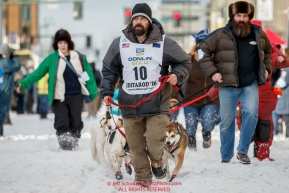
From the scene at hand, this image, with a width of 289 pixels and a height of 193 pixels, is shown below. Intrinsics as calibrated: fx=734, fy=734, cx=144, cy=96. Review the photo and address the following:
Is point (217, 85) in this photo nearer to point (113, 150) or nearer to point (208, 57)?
point (208, 57)

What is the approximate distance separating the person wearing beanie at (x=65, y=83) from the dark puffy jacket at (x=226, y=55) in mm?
3230

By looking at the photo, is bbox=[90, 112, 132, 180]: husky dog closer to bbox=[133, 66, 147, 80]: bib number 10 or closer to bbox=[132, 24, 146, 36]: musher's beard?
bbox=[133, 66, 147, 80]: bib number 10

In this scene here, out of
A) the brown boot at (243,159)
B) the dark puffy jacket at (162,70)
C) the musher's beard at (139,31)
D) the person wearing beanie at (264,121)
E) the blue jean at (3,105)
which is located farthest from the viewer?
the blue jean at (3,105)

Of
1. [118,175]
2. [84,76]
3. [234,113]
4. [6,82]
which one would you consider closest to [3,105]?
[6,82]

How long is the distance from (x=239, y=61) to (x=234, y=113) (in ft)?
2.17

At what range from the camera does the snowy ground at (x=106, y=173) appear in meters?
7.05

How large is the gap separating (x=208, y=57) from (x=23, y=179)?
2716 millimetres

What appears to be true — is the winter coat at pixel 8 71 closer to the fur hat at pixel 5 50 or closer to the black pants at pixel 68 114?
the fur hat at pixel 5 50

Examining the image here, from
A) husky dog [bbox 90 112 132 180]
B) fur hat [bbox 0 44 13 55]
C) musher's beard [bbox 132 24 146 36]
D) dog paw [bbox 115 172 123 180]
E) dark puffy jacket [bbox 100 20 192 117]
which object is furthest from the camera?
fur hat [bbox 0 44 13 55]

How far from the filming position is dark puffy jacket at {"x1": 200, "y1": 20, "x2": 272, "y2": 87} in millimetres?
8836

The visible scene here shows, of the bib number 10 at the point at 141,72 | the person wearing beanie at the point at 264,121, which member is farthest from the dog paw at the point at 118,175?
the person wearing beanie at the point at 264,121

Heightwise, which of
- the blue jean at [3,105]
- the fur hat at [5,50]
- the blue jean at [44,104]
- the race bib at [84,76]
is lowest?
the blue jean at [44,104]

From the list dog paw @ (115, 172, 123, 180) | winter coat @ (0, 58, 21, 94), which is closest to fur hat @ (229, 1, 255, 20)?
dog paw @ (115, 172, 123, 180)

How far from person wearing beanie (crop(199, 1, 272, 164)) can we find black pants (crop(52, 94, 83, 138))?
3388 millimetres
